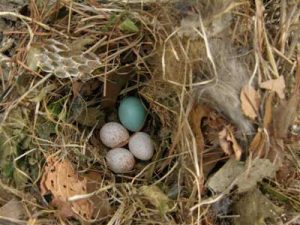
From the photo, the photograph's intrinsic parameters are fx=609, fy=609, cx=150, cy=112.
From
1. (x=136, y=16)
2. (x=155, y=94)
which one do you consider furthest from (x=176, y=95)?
(x=136, y=16)

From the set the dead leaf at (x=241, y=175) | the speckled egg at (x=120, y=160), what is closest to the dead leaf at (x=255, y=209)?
the dead leaf at (x=241, y=175)

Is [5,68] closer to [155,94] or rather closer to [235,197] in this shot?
[155,94]

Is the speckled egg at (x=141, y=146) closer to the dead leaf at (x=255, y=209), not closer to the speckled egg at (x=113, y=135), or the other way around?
the speckled egg at (x=113, y=135)

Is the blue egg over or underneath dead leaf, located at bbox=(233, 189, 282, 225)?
over

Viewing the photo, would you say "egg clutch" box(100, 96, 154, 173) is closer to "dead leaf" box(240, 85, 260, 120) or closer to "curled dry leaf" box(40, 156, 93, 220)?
"curled dry leaf" box(40, 156, 93, 220)

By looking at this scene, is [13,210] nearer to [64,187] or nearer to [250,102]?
[64,187]

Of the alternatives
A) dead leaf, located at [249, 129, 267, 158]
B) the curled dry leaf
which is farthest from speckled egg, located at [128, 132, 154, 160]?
dead leaf, located at [249, 129, 267, 158]
